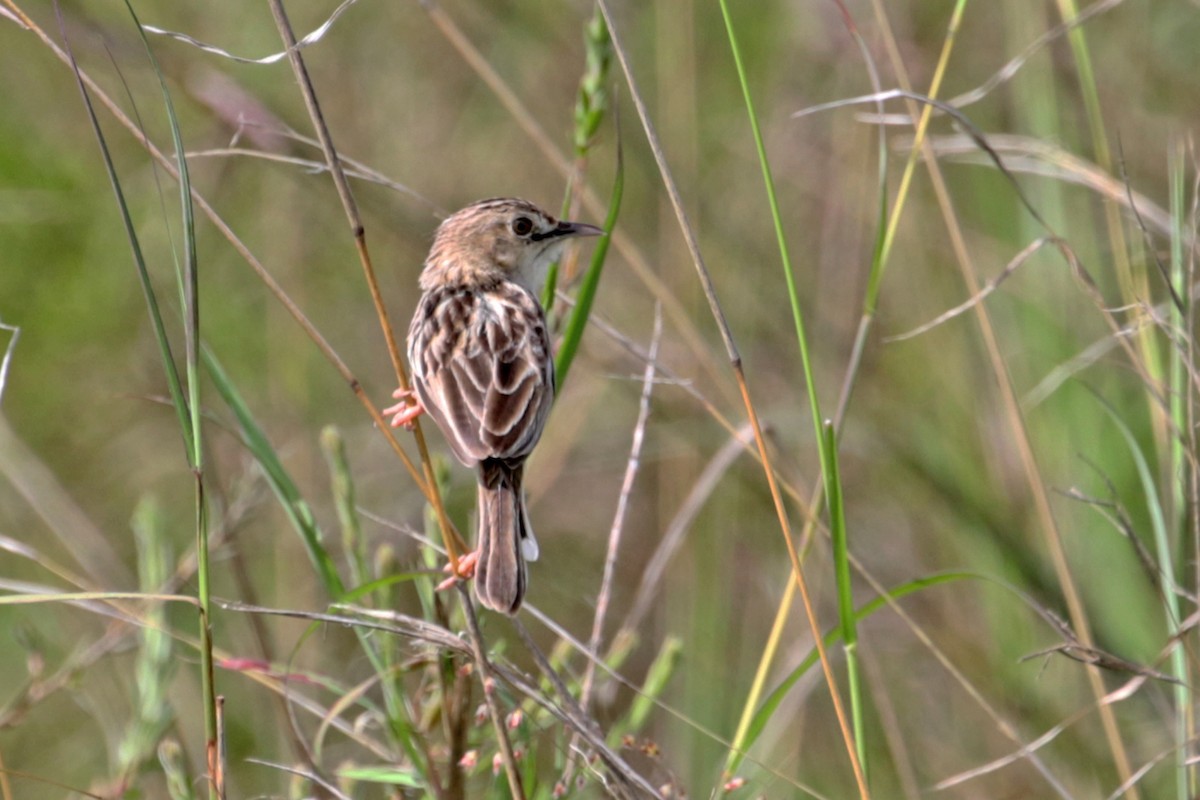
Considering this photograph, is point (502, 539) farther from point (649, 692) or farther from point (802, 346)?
point (802, 346)

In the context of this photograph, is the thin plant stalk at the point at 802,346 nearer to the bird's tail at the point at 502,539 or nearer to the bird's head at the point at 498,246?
the bird's tail at the point at 502,539

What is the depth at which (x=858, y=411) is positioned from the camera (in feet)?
18.8

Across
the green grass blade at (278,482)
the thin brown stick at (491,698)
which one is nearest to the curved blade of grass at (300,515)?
the green grass blade at (278,482)

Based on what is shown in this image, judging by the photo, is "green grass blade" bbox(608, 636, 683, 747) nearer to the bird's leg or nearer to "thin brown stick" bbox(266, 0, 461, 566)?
"thin brown stick" bbox(266, 0, 461, 566)

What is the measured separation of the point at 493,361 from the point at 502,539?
654 mm

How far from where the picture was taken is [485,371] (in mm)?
3307

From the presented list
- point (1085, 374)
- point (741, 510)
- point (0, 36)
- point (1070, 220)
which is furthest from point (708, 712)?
point (0, 36)

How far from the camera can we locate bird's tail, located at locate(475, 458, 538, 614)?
8.64 feet

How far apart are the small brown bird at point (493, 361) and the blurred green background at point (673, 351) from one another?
0.45 meters

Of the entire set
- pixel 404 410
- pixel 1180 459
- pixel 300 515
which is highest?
pixel 404 410

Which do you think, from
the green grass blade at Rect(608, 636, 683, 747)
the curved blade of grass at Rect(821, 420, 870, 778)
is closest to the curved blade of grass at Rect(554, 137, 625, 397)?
the curved blade of grass at Rect(821, 420, 870, 778)

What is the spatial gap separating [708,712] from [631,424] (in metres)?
1.98

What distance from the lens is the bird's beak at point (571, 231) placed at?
3.60 metres

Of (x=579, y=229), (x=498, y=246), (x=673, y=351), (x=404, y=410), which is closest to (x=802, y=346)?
(x=404, y=410)
